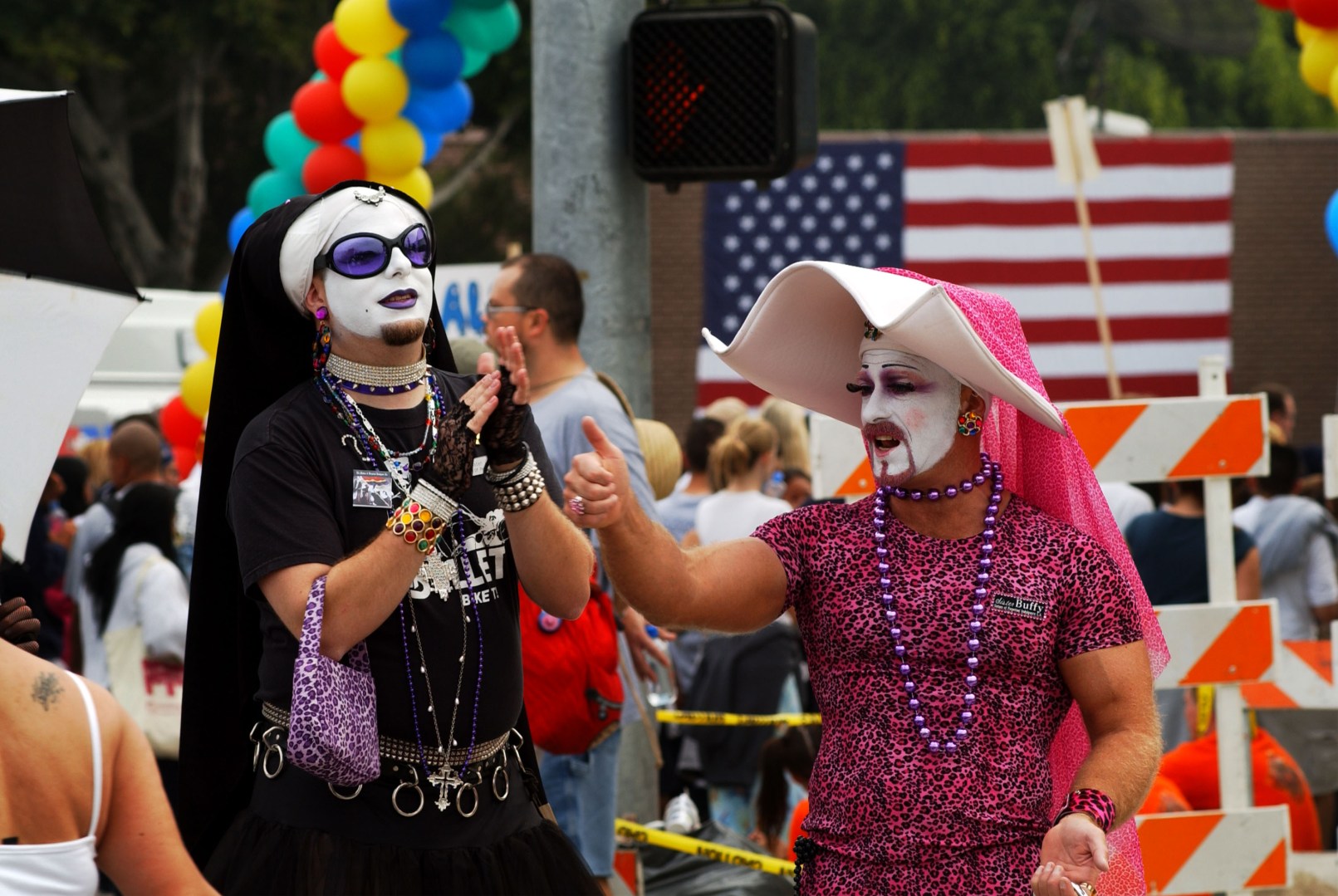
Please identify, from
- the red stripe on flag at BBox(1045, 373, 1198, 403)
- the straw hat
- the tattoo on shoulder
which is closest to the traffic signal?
the straw hat

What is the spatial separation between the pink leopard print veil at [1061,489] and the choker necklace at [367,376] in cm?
91

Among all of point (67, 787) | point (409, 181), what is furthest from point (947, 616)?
point (409, 181)

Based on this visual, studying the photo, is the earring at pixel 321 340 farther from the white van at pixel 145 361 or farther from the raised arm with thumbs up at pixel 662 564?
the white van at pixel 145 361

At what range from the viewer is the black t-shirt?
307cm

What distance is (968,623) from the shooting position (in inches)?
121

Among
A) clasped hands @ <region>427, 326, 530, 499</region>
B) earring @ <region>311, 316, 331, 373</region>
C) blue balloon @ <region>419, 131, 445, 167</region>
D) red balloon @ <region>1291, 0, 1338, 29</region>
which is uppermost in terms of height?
red balloon @ <region>1291, 0, 1338, 29</region>

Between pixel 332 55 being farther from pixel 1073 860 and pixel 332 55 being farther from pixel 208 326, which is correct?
pixel 1073 860

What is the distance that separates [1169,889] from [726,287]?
39.5ft

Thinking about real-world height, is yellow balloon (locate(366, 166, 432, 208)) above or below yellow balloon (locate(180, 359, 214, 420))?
above

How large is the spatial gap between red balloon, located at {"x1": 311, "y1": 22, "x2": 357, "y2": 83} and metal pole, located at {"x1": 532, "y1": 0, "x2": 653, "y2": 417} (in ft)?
10.1

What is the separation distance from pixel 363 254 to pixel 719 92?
276 centimetres

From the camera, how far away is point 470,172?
862 inches

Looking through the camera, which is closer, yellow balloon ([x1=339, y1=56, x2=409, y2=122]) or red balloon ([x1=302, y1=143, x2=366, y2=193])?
yellow balloon ([x1=339, y1=56, x2=409, y2=122])

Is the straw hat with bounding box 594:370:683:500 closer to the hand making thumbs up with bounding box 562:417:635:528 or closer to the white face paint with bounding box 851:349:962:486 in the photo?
the white face paint with bounding box 851:349:962:486
